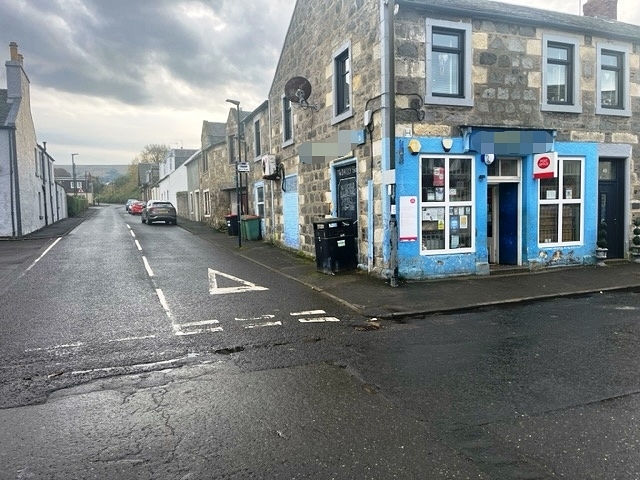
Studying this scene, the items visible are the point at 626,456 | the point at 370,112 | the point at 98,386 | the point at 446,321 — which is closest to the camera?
the point at 626,456

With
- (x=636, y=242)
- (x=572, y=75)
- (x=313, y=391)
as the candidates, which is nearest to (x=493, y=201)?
(x=572, y=75)

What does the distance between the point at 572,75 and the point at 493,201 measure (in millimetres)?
3730

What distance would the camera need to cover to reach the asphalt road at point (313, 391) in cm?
333

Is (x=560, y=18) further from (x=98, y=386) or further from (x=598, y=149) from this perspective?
(x=98, y=386)

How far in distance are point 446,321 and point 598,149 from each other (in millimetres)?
8264

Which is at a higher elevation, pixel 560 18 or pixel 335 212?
pixel 560 18

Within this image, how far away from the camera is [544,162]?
1153 cm

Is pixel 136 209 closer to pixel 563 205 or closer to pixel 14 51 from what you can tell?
pixel 14 51

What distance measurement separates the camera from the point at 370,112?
35.2 ft

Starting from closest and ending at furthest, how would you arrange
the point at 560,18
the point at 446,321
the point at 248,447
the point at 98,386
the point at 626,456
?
the point at 626,456 < the point at 248,447 < the point at 98,386 < the point at 446,321 < the point at 560,18

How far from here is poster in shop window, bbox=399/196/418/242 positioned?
10484mm

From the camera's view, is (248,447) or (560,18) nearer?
(248,447)

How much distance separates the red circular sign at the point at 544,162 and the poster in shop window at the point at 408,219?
3538 millimetres

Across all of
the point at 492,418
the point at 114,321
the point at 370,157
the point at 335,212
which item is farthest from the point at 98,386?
the point at 335,212
